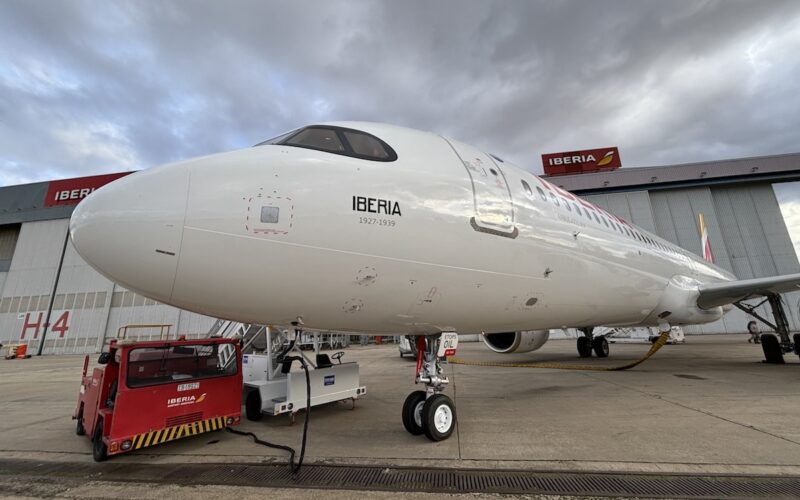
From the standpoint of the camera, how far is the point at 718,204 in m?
30.6

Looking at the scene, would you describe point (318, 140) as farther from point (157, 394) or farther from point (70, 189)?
point (70, 189)

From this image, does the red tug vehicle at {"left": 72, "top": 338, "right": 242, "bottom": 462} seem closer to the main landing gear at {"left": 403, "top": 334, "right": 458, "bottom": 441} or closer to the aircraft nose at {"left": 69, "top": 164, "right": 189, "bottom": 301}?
the aircraft nose at {"left": 69, "top": 164, "right": 189, "bottom": 301}

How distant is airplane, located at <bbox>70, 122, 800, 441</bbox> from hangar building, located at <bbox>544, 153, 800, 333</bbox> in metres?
30.6

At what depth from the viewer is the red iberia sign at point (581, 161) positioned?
3291 centimetres

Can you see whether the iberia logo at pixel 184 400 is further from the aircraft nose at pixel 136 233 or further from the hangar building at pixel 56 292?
the hangar building at pixel 56 292

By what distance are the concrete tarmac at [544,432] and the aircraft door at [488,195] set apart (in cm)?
238

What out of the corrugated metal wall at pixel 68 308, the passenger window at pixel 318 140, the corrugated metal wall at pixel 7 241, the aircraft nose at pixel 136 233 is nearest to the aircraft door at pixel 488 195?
the passenger window at pixel 318 140

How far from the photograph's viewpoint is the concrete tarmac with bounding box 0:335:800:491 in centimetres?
353

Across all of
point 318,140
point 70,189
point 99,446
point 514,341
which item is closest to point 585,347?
point 514,341

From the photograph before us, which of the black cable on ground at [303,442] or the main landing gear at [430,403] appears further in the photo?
the main landing gear at [430,403]

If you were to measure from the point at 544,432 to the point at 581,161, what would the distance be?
34149 mm

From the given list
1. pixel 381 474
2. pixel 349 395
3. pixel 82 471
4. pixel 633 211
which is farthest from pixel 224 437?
pixel 633 211

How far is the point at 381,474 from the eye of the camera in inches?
129

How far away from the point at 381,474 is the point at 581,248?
3.98 metres
